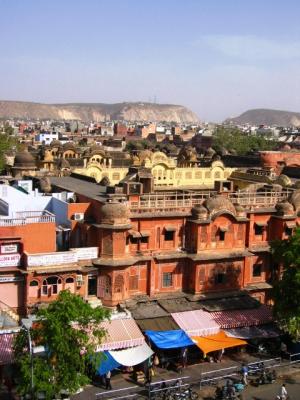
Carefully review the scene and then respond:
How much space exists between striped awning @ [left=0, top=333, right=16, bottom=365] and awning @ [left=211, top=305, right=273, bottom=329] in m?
10.5

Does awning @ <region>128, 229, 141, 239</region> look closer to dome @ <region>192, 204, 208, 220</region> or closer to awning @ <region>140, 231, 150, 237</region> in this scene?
awning @ <region>140, 231, 150, 237</region>

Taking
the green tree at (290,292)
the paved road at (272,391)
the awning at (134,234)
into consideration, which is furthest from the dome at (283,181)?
the paved road at (272,391)

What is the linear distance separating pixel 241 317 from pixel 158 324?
4.81m

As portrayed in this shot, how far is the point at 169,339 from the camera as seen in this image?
89.1ft

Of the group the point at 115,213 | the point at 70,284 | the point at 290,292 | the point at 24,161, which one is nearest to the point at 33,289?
the point at 70,284

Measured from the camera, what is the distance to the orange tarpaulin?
27.4 m

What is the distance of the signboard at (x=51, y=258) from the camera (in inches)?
1083

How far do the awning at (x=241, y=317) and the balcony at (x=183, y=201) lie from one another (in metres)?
6.12

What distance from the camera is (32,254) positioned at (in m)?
27.7

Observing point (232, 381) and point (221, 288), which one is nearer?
point (232, 381)

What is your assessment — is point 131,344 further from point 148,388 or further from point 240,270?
point 240,270

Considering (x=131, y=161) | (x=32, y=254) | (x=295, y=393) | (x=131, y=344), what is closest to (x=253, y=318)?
(x=295, y=393)

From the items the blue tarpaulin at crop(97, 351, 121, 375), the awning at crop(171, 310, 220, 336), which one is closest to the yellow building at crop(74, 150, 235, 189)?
the awning at crop(171, 310, 220, 336)

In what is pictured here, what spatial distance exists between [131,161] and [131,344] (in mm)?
Result: 44004
